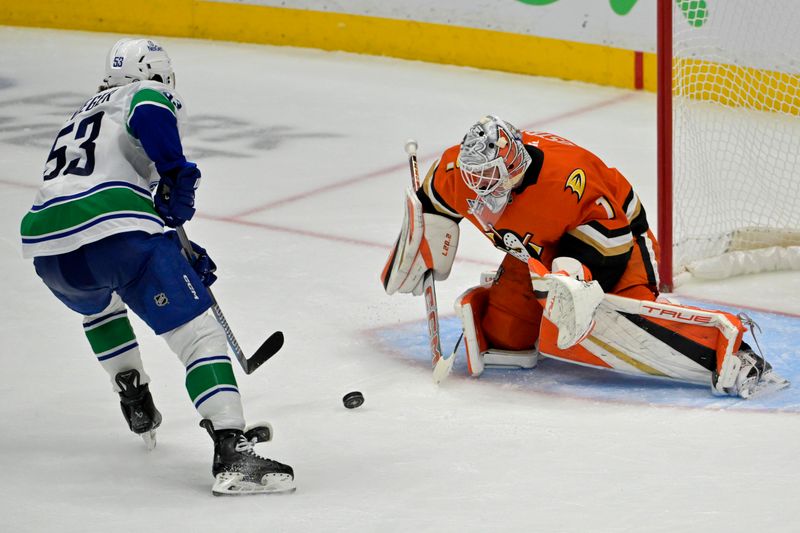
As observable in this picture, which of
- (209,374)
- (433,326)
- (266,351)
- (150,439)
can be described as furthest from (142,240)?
(433,326)

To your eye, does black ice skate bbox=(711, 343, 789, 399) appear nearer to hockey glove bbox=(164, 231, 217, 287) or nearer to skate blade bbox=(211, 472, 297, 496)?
skate blade bbox=(211, 472, 297, 496)

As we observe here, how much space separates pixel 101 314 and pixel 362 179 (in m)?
2.81

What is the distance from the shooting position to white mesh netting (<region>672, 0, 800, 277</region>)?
4.69 metres

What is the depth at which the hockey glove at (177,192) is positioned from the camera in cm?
299

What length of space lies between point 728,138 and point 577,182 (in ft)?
5.72

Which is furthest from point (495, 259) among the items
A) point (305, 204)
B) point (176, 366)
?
point (176, 366)

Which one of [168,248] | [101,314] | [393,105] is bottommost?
[393,105]

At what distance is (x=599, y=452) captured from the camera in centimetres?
309

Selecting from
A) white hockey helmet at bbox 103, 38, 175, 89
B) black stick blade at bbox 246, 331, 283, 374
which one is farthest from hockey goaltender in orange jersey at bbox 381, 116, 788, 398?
white hockey helmet at bbox 103, 38, 175, 89

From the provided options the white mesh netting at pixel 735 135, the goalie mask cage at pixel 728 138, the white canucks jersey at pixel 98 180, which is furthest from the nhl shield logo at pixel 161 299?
the white mesh netting at pixel 735 135

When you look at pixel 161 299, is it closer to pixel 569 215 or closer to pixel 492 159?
pixel 492 159

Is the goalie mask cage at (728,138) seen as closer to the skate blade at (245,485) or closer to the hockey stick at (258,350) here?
the hockey stick at (258,350)

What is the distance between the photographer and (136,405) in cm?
321

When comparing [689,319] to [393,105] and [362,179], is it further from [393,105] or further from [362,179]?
[393,105]
